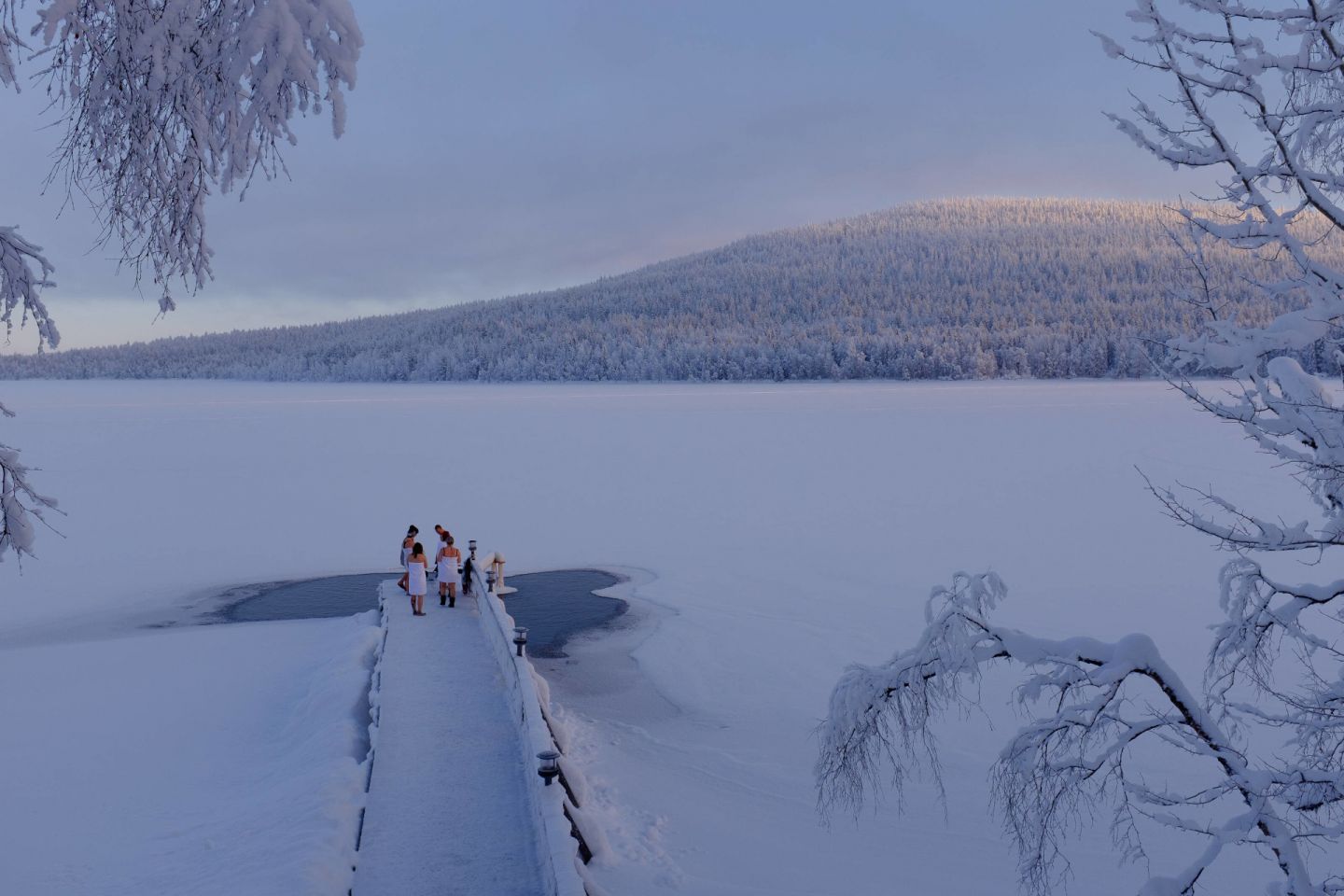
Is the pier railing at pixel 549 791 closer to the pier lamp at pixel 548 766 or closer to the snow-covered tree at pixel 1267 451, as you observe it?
the pier lamp at pixel 548 766

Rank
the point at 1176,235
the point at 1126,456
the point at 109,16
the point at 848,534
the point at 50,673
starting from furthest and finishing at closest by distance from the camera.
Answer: the point at 1126,456
the point at 848,534
the point at 50,673
the point at 1176,235
the point at 109,16

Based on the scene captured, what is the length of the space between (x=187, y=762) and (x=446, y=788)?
15.2ft

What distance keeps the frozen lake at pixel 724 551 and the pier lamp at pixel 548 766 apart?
145 centimetres

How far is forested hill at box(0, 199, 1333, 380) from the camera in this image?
117750 mm

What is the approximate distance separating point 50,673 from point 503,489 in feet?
67.0

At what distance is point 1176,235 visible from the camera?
4953 millimetres

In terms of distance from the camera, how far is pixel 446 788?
9.48m

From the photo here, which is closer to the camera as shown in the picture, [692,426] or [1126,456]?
[1126,456]

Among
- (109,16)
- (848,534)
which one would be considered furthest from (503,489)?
(109,16)

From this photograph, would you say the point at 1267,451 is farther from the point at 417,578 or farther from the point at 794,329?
the point at 794,329

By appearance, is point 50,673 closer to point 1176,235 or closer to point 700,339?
point 1176,235

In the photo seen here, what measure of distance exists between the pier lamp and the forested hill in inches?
3485

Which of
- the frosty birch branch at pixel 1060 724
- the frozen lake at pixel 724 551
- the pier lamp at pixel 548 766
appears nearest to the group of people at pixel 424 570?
the frozen lake at pixel 724 551

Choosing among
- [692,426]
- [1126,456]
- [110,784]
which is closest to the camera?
[110,784]
